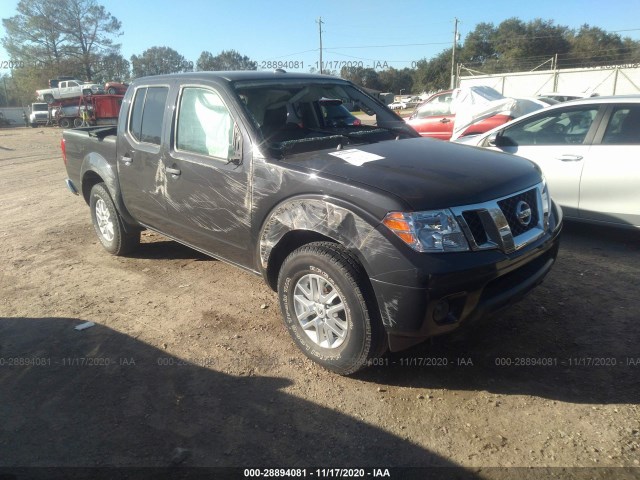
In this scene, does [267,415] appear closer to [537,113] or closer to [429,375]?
[429,375]

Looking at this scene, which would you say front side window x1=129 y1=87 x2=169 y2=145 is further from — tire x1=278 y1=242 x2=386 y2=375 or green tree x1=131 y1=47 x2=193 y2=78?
green tree x1=131 y1=47 x2=193 y2=78

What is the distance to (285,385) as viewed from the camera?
299 centimetres

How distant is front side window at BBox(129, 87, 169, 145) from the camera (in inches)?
167

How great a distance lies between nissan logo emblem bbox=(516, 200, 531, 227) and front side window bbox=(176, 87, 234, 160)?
6.59ft

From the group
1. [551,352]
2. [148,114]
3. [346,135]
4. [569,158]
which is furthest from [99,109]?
[551,352]

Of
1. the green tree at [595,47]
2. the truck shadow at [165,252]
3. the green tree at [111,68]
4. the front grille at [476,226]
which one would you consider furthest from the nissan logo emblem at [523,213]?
the green tree at [111,68]

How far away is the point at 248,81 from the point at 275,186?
3.73 ft

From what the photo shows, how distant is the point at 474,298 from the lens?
261cm

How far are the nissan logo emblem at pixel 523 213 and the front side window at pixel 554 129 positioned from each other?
2.67 meters

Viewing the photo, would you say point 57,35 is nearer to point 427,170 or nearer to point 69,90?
point 69,90

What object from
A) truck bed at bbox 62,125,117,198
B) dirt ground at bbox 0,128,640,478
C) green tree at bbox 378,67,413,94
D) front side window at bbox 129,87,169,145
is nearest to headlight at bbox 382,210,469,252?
dirt ground at bbox 0,128,640,478

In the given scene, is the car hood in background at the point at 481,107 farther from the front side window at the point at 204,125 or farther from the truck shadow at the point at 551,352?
the front side window at the point at 204,125

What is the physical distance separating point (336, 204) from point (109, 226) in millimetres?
3563

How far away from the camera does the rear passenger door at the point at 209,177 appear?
3463 mm
